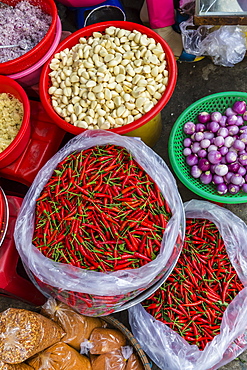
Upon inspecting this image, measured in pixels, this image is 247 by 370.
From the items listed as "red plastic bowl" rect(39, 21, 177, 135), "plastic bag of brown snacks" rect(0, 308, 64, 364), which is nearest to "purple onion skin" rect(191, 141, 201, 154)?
"red plastic bowl" rect(39, 21, 177, 135)

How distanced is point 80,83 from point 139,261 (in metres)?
1.01

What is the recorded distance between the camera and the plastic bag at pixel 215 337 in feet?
5.96

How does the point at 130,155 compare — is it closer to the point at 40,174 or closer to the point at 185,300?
the point at 40,174

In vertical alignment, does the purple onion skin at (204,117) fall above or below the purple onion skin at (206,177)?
above

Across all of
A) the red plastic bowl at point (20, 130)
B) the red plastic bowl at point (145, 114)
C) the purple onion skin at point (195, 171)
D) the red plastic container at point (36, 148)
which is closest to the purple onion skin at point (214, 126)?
the purple onion skin at point (195, 171)

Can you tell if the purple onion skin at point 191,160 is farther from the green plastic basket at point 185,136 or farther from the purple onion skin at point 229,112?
the purple onion skin at point 229,112

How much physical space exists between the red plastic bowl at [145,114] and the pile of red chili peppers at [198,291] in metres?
0.67

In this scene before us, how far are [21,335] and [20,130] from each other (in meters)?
1.01

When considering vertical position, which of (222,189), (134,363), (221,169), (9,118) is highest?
(9,118)

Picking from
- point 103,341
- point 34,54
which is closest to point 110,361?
point 103,341

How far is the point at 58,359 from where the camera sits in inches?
72.1

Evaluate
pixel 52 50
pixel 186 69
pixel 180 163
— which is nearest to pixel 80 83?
pixel 52 50

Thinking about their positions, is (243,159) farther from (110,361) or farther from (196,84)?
(110,361)

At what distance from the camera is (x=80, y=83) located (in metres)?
2.08
